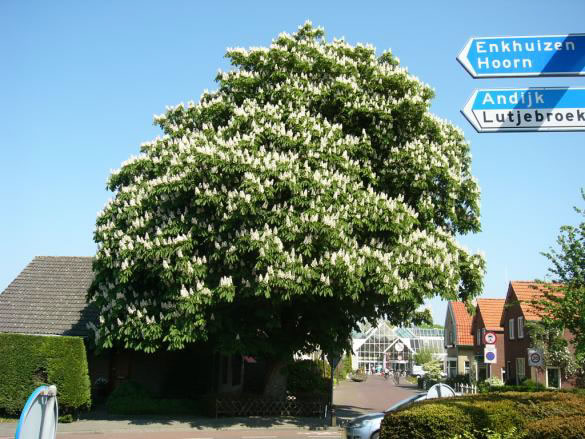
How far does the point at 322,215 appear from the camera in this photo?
1563 centimetres

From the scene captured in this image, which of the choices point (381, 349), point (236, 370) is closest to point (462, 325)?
point (236, 370)

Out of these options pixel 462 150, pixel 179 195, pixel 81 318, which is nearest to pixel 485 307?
pixel 462 150

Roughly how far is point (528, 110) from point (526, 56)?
55 centimetres

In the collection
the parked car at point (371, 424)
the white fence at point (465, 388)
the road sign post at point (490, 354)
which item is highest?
the road sign post at point (490, 354)

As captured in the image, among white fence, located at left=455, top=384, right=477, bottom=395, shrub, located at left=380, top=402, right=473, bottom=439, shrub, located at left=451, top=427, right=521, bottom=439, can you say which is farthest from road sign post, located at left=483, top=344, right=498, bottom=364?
shrub, located at left=451, top=427, right=521, bottom=439

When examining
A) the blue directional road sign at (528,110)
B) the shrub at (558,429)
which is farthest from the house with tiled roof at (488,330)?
the blue directional road sign at (528,110)

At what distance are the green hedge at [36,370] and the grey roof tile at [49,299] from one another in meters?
4.58

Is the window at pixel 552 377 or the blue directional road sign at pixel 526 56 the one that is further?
the window at pixel 552 377

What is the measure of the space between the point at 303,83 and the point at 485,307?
37.9 m

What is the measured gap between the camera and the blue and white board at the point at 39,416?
200 inches

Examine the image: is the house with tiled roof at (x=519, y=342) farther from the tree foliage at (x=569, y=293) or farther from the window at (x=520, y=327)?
the tree foliage at (x=569, y=293)

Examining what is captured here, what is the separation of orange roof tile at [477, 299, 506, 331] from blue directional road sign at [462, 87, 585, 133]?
4576 cm

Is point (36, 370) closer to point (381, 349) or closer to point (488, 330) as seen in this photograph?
point (488, 330)

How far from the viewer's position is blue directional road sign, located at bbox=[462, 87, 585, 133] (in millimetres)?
5969
